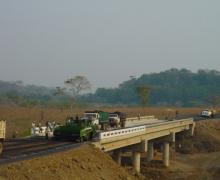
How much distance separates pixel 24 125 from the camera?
7938cm

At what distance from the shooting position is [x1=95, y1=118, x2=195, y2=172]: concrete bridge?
40650 mm

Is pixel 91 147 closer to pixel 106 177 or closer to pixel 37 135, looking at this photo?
pixel 106 177

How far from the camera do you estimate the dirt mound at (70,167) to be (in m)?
25.7

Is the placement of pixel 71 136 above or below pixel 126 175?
above

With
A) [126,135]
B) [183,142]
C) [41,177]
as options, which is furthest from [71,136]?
[183,142]

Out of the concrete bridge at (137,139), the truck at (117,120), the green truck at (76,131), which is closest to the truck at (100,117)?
the concrete bridge at (137,139)

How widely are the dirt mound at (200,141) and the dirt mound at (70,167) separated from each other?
43.6 metres

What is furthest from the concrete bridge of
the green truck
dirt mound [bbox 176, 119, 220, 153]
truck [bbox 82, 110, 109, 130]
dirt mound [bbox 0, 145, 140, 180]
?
dirt mound [bbox 0, 145, 140, 180]

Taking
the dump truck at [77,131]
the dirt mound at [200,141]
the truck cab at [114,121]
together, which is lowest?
the dirt mound at [200,141]

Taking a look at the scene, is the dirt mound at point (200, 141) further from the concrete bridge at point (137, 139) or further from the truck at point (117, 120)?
the truck at point (117, 120)

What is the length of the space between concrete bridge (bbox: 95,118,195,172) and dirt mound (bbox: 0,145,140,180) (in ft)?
11.9

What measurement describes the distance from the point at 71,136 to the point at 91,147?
13.8 ft

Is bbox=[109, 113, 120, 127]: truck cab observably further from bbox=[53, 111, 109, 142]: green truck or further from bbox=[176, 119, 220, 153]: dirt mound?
bbox=[176, 119, 220, 153]: dirt mound

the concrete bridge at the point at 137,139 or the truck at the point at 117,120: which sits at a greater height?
the truck at the point at 117,120
